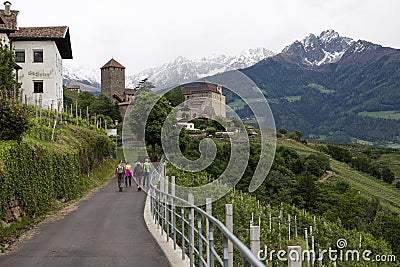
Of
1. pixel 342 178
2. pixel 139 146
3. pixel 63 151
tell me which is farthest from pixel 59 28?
pixel 342 178

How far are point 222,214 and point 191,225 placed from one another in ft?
56.3

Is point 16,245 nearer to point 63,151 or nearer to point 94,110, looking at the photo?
point 63,151

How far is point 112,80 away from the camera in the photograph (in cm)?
12519

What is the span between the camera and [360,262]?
41594 mm

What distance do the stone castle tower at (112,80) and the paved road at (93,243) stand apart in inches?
4289

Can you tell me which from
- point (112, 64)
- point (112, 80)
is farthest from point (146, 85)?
point (112, 64)

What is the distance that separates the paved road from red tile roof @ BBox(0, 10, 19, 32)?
2343cm

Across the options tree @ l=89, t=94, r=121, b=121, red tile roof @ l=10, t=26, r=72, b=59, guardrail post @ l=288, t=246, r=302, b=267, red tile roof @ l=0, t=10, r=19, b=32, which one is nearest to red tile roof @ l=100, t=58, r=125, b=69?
tree @ l=89, t=94, r=121, b=121

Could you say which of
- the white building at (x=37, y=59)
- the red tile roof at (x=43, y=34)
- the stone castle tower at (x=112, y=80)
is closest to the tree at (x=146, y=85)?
the white building at (x=37, y=59)

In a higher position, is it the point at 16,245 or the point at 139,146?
the point at 139,146

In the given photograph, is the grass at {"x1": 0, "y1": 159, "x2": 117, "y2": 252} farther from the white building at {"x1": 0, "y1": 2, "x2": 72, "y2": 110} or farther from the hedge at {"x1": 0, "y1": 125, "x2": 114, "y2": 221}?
the white building at {"x1": 0, "y1": 2, "x2": 72, "y2": 110}

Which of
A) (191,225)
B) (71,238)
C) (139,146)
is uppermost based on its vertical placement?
(139,146)

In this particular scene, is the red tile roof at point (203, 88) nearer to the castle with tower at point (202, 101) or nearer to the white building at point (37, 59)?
the castle with tower at point (202, 101)

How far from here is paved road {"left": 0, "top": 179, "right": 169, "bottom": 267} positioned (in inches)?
339
